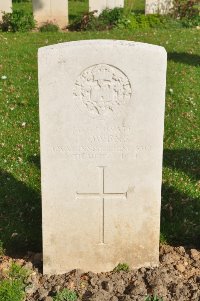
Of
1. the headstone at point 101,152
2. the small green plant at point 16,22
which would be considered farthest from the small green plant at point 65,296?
the small green plant at point 16,22

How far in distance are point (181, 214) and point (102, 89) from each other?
74.8 inches

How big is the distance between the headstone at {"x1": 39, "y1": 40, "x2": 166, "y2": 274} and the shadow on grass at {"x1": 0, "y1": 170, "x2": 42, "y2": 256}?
55 cm

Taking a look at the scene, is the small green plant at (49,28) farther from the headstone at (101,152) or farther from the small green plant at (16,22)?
the headstone at (101,152)

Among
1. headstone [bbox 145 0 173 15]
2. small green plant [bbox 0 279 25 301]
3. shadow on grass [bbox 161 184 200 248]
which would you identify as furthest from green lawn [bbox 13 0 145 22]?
small green plant [bbox 0 279 25 301]

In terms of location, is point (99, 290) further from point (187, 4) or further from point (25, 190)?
point (187, 4)

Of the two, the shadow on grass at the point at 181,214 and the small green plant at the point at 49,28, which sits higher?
the small green plant at the point at 49,28

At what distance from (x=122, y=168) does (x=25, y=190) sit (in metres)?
1.83

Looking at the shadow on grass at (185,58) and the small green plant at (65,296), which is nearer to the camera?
the small green plant at (65,296)

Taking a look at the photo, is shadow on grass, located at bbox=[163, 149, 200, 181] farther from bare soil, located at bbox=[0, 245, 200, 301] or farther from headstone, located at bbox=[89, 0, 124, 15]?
headstone, located at bbox=[89, 0, 124, 15]

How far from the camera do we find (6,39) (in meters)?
13.0

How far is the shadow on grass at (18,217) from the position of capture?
5.06 meters

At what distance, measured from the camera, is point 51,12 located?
15336 millimetres

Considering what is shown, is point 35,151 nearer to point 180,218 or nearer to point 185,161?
point 185,161

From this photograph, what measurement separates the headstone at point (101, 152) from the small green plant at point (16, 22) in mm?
10672
